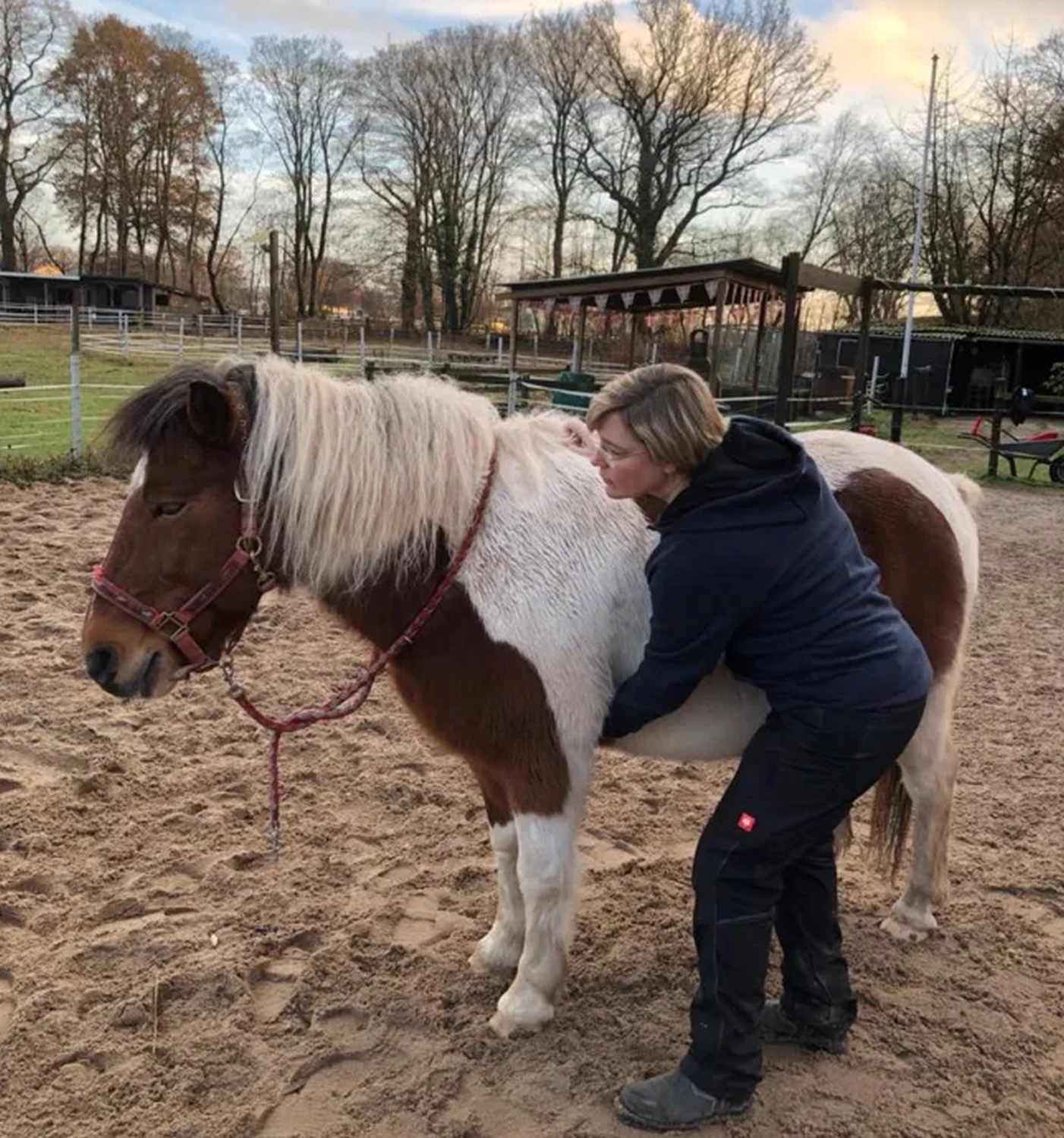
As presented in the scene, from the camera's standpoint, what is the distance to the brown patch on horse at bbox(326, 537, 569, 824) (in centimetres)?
212

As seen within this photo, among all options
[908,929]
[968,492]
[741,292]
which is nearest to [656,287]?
[741,292]

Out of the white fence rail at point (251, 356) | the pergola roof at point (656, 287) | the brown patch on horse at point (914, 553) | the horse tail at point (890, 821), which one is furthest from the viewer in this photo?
the pergola roof at point (656, 287)

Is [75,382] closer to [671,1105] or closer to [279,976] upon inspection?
[279,976]

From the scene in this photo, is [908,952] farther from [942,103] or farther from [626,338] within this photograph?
[942,103]

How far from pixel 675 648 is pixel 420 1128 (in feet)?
4.01

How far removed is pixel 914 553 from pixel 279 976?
2137mm

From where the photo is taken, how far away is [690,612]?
1790 mm

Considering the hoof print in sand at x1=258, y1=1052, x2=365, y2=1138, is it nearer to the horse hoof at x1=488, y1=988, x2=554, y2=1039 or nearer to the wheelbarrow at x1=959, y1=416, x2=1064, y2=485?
the horse hoof at x1=488, y1=988, x2=554, y2=1039

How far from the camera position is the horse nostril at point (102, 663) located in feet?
6.73

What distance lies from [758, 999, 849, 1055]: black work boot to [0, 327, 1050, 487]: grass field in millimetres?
2210

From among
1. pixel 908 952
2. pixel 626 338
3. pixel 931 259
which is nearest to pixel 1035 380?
pixel 931 259

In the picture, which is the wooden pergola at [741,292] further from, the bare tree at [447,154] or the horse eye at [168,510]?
the bare tree at [447,154]

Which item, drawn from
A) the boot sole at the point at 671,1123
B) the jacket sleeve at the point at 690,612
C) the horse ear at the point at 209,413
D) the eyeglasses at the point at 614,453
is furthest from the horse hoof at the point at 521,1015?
the horse ear at the point at 209,413

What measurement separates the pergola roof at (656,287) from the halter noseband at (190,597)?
46.9ft
